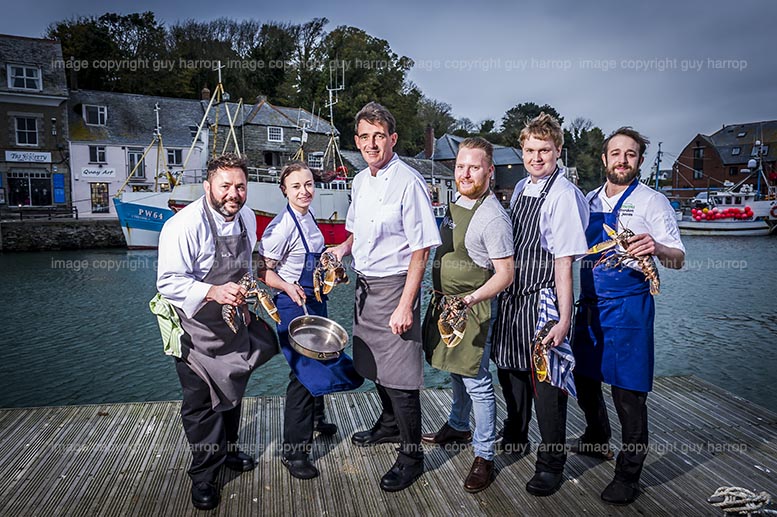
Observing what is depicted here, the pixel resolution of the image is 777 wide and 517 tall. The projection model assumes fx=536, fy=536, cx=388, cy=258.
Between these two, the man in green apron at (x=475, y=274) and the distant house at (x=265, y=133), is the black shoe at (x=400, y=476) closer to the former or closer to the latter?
the man in green apron at (x=475, y=274)

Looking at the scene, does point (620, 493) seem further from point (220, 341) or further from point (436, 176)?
point (436, 176)

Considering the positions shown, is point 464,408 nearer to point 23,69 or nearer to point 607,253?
point 607,253

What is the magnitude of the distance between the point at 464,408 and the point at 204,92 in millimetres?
36142

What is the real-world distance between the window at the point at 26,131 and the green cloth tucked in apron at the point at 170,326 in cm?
3093

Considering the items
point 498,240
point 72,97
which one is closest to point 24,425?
point 498,240

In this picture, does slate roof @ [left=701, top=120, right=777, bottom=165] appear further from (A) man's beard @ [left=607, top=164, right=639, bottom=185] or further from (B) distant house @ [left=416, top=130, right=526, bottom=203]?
(A) man's beard @ [left=607, top=164, right=639, bottom=185]

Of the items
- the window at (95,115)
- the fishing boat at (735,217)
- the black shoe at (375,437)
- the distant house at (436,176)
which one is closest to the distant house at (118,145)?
the window at (95,115)

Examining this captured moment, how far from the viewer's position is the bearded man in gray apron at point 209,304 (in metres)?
2.86

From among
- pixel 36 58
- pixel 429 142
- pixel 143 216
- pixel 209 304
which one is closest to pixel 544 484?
pixel 209 304

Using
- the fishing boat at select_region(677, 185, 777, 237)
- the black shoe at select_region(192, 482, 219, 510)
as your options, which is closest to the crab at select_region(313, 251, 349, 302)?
the black shoe at select_region(192, 482, 219, 510)

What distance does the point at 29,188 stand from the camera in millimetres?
27969

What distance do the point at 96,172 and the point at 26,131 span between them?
3679 millimetres

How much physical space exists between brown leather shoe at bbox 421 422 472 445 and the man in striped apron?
67 cm

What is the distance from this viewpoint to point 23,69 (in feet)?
89.6
